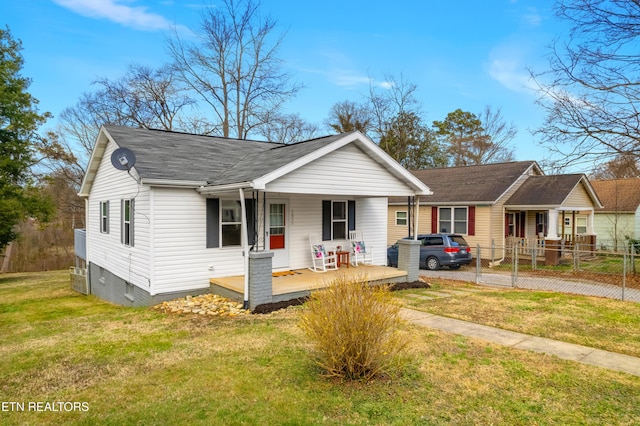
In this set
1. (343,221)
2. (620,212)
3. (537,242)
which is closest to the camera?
(343,221)

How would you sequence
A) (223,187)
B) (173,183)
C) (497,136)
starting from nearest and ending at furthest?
(223,187), (173,183), (497,136)

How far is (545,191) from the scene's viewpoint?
17.6 metres

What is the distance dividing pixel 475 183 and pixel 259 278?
14.8 metres

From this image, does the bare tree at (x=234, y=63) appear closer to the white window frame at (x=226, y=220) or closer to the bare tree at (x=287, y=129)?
the bare tree at (x=287, y=129)

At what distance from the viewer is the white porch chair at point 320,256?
10.6m

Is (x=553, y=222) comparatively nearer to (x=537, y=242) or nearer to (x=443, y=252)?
(x=537, y=242)

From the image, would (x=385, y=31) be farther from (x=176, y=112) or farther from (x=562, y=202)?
(x=176, y=112)

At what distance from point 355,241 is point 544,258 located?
11.1m

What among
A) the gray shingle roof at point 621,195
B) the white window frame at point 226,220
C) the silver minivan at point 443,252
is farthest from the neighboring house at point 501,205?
the white window frame at point 226,220

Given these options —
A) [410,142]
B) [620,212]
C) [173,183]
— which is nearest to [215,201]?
[173,183]

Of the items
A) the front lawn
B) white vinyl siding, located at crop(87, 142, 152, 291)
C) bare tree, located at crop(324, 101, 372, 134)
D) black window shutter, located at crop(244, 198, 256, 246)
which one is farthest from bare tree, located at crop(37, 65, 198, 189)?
the front lawn

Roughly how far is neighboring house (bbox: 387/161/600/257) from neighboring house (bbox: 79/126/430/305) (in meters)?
8.12

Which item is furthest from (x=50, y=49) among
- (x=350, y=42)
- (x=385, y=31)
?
(x=385, y=31)

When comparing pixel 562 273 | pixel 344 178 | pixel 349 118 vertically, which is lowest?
pixel 562 273
